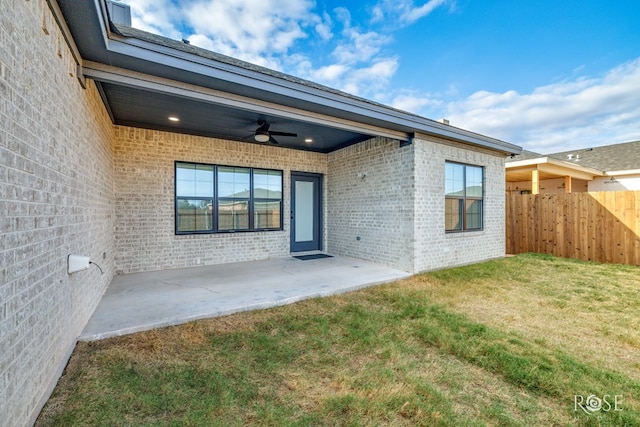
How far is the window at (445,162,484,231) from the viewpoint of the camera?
21.0 feet

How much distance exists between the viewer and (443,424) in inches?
67.7

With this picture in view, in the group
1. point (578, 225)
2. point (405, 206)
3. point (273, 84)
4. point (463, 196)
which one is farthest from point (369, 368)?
point (578, 225)

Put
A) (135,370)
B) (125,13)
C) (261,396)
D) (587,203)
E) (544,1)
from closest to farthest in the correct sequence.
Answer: (261,396) → (135,370) → (125,13) → (544,1) → (587,203)

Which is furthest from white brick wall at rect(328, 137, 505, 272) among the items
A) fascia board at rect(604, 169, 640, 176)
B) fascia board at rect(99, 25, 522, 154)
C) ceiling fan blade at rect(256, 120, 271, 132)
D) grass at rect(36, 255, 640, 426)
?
fascia board at rect(604, 169, 640, 176)

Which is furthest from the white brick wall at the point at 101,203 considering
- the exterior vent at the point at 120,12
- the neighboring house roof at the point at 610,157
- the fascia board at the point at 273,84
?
the neighboring house roof at the point at 610,157

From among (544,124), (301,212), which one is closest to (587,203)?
(301,212)

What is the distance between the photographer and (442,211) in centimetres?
609

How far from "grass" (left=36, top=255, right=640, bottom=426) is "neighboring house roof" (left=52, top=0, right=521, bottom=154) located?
2934 millimetres

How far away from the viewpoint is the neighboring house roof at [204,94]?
9.14ft

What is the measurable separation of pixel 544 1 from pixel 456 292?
7483 millimetres

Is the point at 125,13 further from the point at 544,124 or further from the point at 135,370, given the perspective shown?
the point at 544,124

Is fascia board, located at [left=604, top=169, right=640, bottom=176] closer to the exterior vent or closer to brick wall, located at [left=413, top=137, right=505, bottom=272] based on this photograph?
brick wall, located at [left=413, top=137, right=505, bottom=272]

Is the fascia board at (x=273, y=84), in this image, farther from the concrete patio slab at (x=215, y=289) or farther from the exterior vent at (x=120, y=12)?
the exterior vent at (x=120, y=12)

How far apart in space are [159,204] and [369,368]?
5336mm
